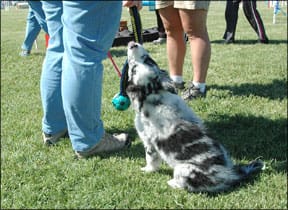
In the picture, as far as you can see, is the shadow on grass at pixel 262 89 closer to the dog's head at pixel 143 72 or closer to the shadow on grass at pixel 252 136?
the shadow on grass at pixel 252 136

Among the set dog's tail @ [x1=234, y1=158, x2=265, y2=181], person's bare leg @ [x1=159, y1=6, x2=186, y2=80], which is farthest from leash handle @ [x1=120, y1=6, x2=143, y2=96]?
person's bare leg @ [x1=159, y1=6, x2=186, y2=80]

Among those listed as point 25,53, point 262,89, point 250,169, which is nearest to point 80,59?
point 250,169

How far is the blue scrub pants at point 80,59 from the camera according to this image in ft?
8.54

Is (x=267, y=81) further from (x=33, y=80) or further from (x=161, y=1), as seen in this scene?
(x=33, y=80)

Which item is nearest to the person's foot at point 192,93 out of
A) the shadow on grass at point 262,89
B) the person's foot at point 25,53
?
the shadow on grass at point 262,89

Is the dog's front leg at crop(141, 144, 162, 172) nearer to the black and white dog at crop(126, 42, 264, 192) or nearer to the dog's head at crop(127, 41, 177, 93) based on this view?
the black and white dog at crop(126, 42, 264, 192)

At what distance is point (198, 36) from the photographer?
4.06 metres

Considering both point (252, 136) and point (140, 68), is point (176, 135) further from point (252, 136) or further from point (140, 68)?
point (252, 136)

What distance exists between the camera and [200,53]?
4137mm

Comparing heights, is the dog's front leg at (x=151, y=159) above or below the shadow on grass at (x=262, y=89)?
above

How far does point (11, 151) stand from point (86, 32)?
1236mm

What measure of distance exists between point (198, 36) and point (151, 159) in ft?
5.61

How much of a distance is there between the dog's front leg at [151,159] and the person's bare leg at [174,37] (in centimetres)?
183

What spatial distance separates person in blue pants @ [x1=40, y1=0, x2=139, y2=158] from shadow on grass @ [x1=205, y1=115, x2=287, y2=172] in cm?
81
